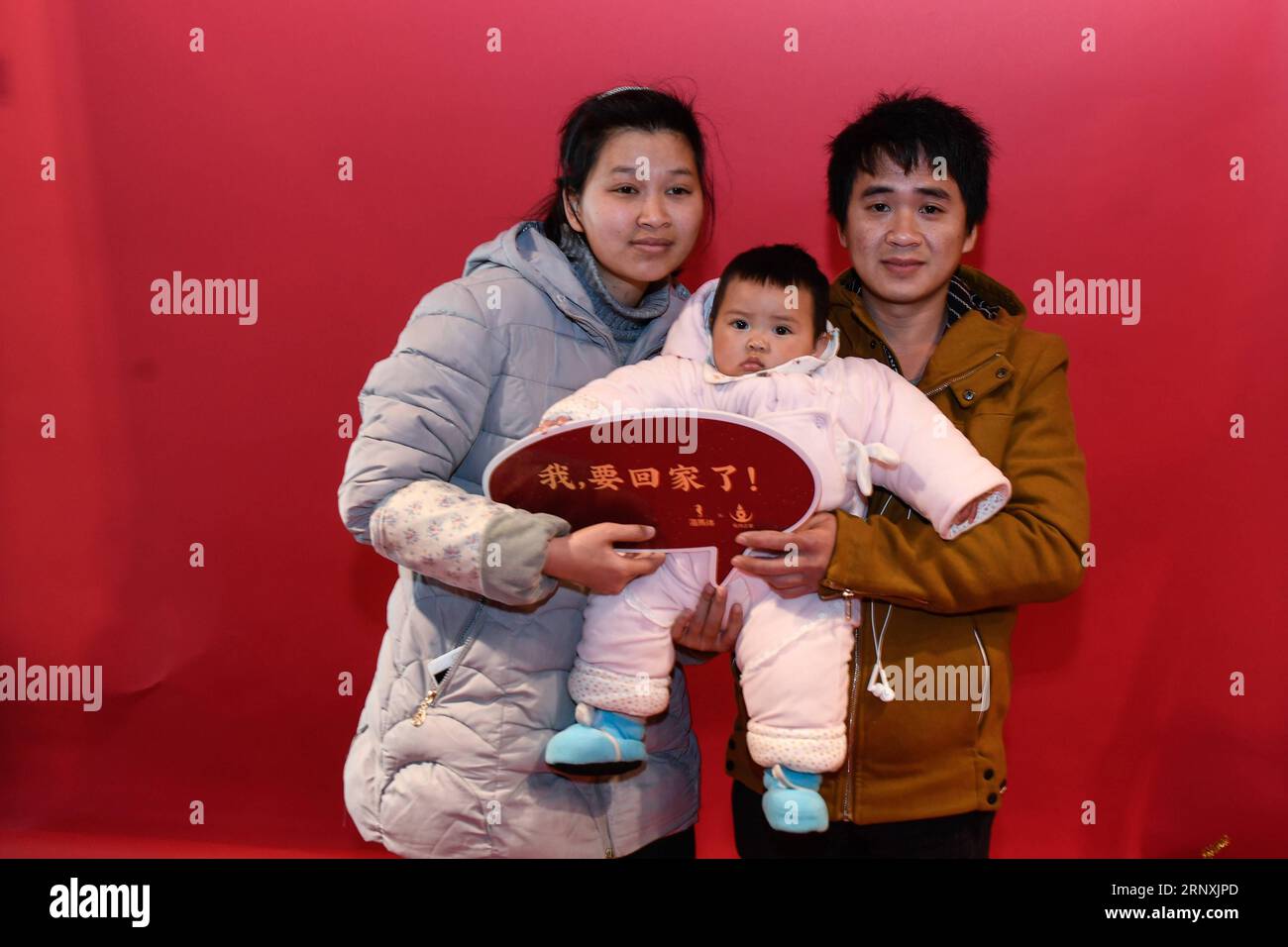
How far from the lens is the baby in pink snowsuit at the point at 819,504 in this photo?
4.93ft

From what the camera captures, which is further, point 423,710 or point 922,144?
point 922,144

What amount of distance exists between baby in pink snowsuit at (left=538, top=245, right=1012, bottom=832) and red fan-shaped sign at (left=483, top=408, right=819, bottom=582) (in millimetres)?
54

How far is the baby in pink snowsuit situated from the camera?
150cm

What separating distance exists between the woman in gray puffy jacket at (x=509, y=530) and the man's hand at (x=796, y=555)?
0.35ft

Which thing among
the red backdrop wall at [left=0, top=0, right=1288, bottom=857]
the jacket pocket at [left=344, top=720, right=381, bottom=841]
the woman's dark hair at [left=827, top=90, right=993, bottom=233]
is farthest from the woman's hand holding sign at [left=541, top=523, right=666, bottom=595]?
the red backdrop wall at [left=0, top=0, right=1288, bottom=857]

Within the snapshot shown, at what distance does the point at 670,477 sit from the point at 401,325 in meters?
1.43

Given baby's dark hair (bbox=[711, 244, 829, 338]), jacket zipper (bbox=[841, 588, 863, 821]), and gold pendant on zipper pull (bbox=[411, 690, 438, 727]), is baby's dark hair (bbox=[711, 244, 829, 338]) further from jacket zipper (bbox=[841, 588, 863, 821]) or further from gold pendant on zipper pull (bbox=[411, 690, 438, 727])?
gold pendant on zipper pull (bbox=[411, 690, 438, 727])

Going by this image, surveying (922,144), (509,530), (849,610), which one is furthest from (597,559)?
(922,144)

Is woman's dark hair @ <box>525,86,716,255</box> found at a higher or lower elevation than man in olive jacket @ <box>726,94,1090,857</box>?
higher

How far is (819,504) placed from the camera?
4.95ft

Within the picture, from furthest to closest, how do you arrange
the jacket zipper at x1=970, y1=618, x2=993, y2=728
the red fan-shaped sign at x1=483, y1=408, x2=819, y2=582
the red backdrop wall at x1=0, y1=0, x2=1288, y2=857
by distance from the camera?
the red backdrop wall at x1=0, y1=0, x2=1288, y2=857 → the jacket zipper at x1=970, y1=618, x2=993, y2=728 → the red fan-shaped sign at x1=483, y1=408, x2=819, y2=582

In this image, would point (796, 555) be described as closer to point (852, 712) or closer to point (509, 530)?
point (852, 712)

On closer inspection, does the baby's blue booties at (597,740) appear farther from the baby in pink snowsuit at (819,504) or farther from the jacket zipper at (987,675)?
the jacket zipper at (987,675)

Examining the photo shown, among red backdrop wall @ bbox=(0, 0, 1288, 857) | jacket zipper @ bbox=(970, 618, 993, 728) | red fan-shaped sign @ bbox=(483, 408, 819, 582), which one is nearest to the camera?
red fan-shaped sign @ bbox=(483, 408, 819, 582)
